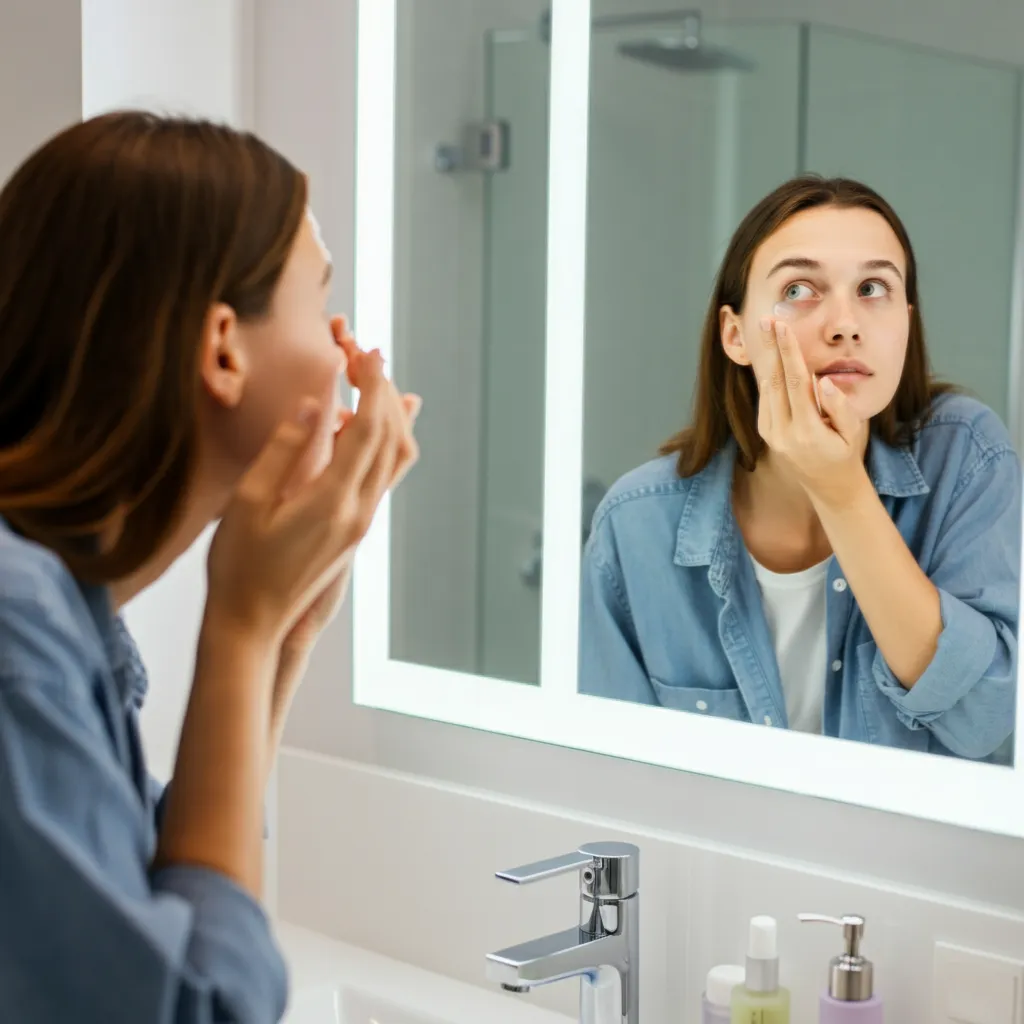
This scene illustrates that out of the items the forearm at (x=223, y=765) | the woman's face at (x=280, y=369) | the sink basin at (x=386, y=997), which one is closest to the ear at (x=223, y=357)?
the woman's face at (x=280, y=369)

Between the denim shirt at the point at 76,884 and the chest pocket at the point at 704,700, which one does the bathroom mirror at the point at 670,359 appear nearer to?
the chest pocket at the point at 704,700

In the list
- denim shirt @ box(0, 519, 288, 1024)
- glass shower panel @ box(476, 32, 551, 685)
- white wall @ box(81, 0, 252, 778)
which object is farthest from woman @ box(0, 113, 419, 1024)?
white wall @ box(81, 0, 252, 778)

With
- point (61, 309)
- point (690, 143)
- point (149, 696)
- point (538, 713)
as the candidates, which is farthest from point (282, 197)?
point (149, 696)

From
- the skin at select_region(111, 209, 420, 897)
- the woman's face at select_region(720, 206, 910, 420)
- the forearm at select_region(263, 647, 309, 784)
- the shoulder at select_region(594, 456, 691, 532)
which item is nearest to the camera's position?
the skin at select_region(111, 209, 420, 897)

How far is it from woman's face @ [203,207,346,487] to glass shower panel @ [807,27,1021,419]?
40 centimetres

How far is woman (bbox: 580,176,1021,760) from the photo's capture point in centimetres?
90

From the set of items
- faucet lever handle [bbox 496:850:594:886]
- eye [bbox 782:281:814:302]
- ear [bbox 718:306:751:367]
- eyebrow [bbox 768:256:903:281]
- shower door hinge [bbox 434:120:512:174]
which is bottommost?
faucet lever handle [bbox 496:850:594:886]

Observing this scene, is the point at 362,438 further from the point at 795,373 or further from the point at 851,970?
Result: the point at 851,970

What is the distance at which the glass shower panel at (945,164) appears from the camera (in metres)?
0.87

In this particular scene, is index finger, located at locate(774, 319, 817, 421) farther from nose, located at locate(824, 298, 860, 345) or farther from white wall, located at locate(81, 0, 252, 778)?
white wall, located at locate(81, 0, 252, 778)

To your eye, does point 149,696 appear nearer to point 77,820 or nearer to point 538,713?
point 538,713

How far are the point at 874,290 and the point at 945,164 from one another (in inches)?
3.6

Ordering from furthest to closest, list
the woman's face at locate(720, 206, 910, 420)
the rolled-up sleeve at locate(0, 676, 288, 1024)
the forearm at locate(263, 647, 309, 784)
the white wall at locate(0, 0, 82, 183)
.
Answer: the white wall at locate(0, 0, 82, 183)
the woman's face at locate(720, 206, 910, 420)
the forearm at locate(263, 647, 309, 784)
the rolled-up sleeve at locate(0, 676, 288, 1024)

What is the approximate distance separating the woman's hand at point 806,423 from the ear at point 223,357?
0.41 meters
